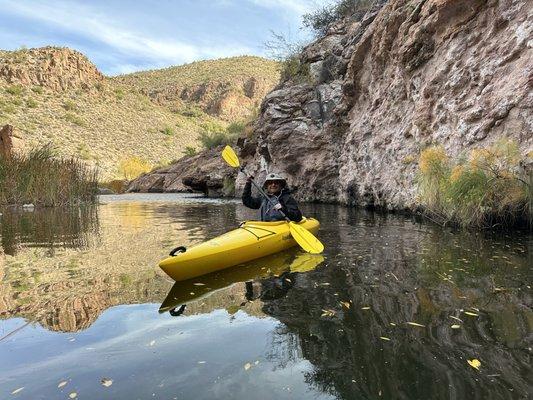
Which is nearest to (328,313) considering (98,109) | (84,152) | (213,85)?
(84,152)

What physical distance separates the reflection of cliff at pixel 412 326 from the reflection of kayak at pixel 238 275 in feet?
1.37

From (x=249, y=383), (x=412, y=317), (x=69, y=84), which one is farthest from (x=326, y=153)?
(x=69, y=84)

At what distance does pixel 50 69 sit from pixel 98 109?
7576 millimetres

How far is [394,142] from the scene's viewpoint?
1394 centimetres

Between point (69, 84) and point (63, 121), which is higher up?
point (69, 84)

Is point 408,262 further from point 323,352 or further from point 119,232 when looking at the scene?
point 119,232

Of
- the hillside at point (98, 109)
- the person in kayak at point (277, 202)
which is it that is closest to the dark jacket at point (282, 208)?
the person in kayak at point (277, 202)

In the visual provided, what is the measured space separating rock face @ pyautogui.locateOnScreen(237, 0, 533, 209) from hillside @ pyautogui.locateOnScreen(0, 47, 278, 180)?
95.4 ft

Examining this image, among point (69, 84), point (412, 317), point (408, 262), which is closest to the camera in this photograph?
point (412, 317)

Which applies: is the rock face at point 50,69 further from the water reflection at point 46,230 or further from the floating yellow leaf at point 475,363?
the floating yellow leaf at point 475,363

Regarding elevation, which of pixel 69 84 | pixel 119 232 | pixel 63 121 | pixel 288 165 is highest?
pixel 69 84

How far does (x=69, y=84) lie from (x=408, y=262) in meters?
61.7

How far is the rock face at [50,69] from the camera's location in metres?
52.8

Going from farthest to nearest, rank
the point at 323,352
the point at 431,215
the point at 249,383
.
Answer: the point at 431,215 → the point at 323,352 → the point at 249,383
